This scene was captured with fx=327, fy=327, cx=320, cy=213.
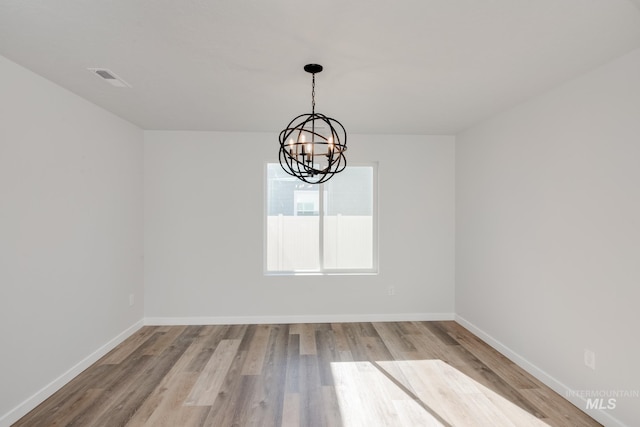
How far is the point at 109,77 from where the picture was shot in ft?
8.11

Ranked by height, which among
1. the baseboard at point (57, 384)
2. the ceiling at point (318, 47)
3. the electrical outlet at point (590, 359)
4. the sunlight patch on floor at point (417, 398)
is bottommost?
the sunlight patch on floor at point (417, 398)

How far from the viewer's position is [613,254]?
2.17 metres

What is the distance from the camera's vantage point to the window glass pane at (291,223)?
434cm

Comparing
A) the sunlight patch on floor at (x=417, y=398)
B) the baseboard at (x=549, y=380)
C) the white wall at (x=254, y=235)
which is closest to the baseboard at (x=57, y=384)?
the white wall at (x=254, y=235)

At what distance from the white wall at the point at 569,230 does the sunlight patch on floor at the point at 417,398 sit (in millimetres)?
643

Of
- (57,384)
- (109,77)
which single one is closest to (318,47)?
(109,77)

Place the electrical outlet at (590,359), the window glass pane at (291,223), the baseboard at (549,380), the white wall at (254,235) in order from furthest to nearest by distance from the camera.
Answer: the window glass pane at (291,223) → the white wall at (254,235) → the electrical outlet at (590,359) → the baseboard at (549,380)

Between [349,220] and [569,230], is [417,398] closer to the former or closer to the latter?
[569,230]

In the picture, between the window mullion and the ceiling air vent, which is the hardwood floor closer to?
the window mullion

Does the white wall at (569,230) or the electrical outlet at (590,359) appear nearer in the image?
the white wall at (569,230)

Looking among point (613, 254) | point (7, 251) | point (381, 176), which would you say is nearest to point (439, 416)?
point (613, 254)

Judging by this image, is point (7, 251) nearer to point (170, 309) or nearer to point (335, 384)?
point (170, 309)

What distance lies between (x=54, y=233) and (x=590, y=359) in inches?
164

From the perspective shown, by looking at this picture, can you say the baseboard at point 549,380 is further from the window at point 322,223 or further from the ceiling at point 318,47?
the ceiling at point 318,47
